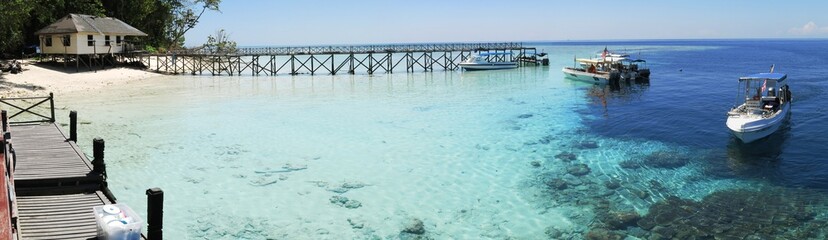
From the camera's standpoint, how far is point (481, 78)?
175ft

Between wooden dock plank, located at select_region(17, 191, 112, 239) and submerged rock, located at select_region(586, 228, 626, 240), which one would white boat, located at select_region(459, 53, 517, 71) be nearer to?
submerged rock, located at select_region(586, 228, 626, 240)

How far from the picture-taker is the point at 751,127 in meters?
21.5

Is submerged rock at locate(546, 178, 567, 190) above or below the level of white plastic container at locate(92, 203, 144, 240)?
below

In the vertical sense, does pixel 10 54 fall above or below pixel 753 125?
above

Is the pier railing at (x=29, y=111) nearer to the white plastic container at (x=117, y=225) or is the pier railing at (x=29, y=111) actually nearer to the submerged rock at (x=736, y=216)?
the white plastic container at (x=117, y=225)

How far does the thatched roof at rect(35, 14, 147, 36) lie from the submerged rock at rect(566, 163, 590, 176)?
38840 millimetres

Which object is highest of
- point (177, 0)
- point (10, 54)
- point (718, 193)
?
point (177, 0)

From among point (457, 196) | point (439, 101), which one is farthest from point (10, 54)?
point (457, 196)

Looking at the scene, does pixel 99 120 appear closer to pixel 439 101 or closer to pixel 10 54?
pixel 439 101

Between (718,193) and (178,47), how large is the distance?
234ft

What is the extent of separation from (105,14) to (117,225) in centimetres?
5862

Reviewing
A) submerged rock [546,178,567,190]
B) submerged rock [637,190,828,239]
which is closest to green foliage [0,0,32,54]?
submerged rock [546,178,567,190]

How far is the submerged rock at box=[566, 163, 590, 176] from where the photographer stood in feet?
55.8

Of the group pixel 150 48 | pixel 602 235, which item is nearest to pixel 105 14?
pixel 150 48
